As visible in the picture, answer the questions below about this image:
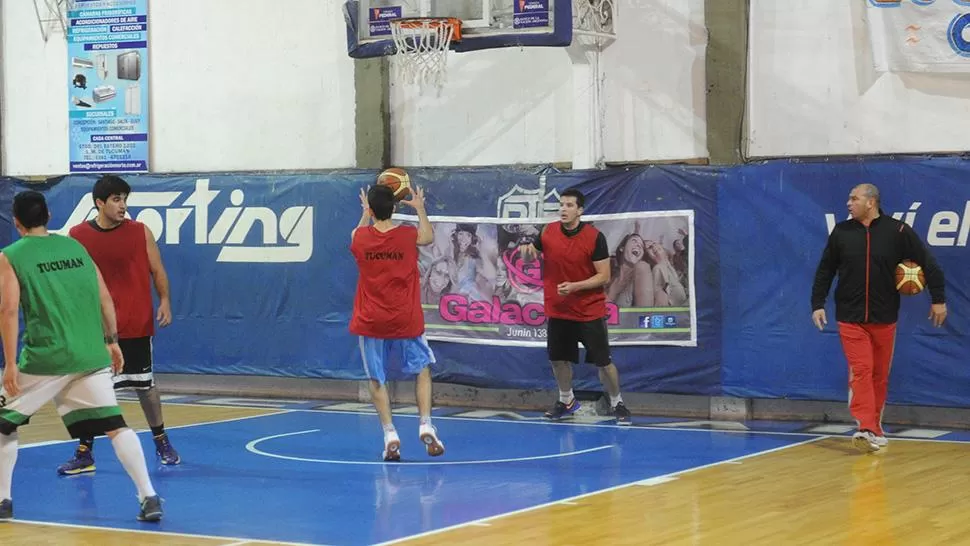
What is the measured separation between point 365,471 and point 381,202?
1912mm

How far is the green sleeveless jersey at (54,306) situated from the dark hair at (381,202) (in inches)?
103

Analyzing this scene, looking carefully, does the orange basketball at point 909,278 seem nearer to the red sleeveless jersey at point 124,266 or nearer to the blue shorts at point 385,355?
the blue shorts at point 385,355

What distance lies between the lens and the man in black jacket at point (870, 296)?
11.4 meters

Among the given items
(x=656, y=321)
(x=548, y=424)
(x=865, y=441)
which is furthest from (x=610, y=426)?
(x=865, y=441)

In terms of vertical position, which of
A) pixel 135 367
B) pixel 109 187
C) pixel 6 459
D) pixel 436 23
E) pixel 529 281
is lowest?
pixel 6 459

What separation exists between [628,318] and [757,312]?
1235 mm

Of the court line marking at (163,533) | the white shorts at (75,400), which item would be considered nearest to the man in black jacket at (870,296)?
the court line marking at (163,533)

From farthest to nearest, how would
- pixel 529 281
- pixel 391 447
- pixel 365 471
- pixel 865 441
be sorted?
pixel 529 281
pixel 865 441
pixel 391 447
pixel 365 471

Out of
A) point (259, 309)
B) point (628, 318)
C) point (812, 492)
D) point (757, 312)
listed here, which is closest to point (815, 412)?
point (757, 312)

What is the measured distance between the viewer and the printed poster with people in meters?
13.8

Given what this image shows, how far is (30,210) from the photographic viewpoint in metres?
8.47

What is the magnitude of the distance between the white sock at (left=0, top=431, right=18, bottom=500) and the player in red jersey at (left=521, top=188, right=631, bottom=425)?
5.52 meters

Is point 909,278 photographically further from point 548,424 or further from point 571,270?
point 548,424

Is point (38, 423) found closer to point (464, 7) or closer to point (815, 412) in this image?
point (464, 7)
